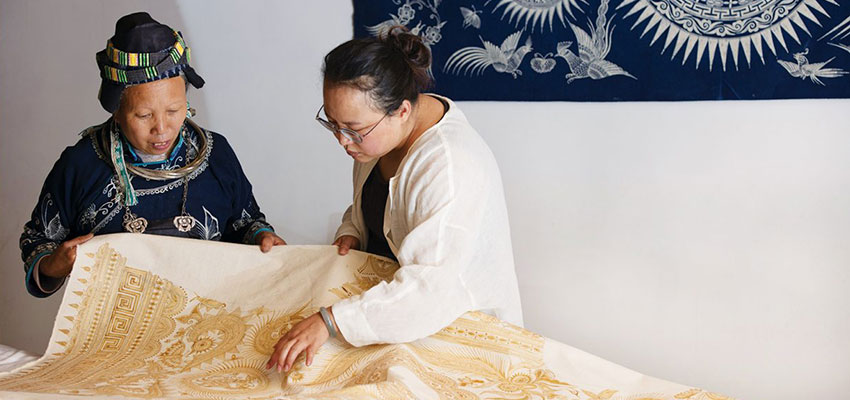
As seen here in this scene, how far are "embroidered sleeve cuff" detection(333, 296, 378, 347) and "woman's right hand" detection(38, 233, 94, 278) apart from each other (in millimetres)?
656

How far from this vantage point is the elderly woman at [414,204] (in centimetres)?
166

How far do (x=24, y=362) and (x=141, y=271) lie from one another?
32 cm

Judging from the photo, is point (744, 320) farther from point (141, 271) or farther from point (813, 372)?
point (141, 271)

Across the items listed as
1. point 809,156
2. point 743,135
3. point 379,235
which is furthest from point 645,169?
point 379,235

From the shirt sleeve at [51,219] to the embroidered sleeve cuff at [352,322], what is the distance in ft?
2.53

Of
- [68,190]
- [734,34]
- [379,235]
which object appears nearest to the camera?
[68,190]

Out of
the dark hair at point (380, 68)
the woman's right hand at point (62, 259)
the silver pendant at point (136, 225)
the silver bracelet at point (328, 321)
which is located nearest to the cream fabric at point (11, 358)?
the woman's right hand at point (62, 259)

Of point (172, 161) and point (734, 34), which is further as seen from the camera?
point (734, 34)

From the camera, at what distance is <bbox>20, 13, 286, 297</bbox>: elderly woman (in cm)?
183

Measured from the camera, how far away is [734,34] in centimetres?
258

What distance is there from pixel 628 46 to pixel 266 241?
4.67ft

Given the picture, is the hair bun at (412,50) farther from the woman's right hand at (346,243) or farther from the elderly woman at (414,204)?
the woman's right hand at (346,243)

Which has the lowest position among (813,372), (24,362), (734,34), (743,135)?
(813,372)

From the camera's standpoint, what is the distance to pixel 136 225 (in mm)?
1962
